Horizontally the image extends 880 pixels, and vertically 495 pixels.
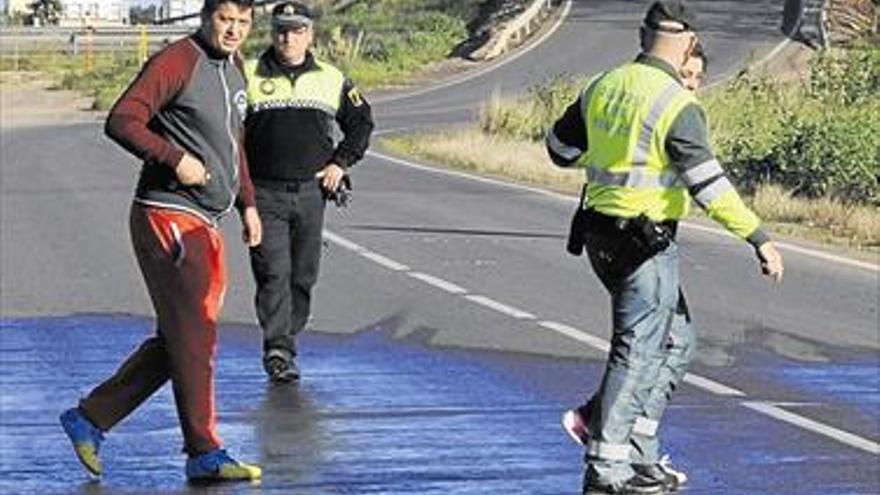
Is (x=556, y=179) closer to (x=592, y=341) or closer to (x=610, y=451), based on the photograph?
(x=592, y=341)

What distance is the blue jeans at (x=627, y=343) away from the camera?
7266 millimetres

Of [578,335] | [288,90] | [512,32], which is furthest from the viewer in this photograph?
[512,32]

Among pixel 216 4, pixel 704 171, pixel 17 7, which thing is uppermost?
pixel 216 4

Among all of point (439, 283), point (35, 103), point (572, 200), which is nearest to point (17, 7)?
point (35, 103)

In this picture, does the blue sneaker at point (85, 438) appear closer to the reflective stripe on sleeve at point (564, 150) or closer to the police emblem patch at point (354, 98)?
the reflective stripe on sleeve at point (564, 150)

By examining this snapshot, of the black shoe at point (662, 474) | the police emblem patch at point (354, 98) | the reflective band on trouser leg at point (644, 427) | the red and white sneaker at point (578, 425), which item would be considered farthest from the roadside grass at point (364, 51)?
the reflective band on trouser leg at point (644, 427)

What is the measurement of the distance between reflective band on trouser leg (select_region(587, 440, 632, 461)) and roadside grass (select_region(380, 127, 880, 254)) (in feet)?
36.9

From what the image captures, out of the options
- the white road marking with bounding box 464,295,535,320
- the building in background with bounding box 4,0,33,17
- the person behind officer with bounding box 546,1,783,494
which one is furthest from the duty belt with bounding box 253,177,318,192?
the building in background with bounding box 4,0,33,17

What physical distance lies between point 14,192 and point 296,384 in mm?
15015

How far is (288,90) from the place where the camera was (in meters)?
10.5

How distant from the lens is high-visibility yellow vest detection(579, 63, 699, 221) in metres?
7.12

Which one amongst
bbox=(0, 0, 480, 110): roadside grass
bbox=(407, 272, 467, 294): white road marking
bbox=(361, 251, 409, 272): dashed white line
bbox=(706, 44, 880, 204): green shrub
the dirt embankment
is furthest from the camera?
bbox=(0, 0, 480, 110): roadside grass

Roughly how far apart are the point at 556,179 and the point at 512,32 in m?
37.1

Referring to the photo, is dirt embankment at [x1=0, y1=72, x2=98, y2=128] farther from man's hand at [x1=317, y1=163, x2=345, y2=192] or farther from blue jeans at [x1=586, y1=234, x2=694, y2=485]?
blue jeans at [x1=586, y1=234, x2=694, y2=485]
